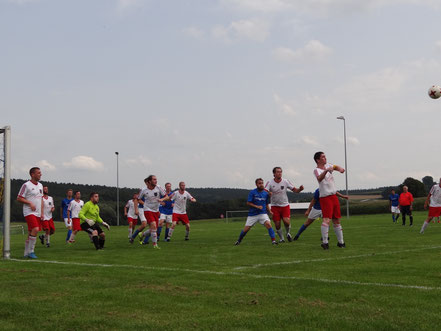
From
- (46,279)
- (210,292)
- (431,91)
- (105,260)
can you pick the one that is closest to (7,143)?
(105,260)

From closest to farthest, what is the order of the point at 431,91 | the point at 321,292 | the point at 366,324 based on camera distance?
1. the point at 366,324
2. the point at 321,292
3. the point at 431,91

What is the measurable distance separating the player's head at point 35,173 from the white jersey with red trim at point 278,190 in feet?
21.8

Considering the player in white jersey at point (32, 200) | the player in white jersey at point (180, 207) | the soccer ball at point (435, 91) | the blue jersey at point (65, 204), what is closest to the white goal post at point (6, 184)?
the player in white jersey at point (32, 200)

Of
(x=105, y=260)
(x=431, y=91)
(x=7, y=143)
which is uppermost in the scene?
(x=431, y=91)

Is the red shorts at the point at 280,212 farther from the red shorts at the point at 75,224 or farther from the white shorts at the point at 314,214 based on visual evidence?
the red shorts at the point at 75,224

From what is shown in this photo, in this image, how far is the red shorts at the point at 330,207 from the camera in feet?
44.0

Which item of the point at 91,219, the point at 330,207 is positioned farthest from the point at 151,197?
the point at 330,207

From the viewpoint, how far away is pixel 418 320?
16.9ft

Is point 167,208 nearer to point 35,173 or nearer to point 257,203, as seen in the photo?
point 257,203

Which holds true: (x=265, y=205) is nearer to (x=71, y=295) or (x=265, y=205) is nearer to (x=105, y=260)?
(x=105, y=260)

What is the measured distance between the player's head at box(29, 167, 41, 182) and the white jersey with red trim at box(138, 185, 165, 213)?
404 centimetres

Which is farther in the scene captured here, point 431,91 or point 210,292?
point 431,91

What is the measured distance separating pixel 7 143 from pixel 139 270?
17.1 feet

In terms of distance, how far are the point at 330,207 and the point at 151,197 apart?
18.5 feet
